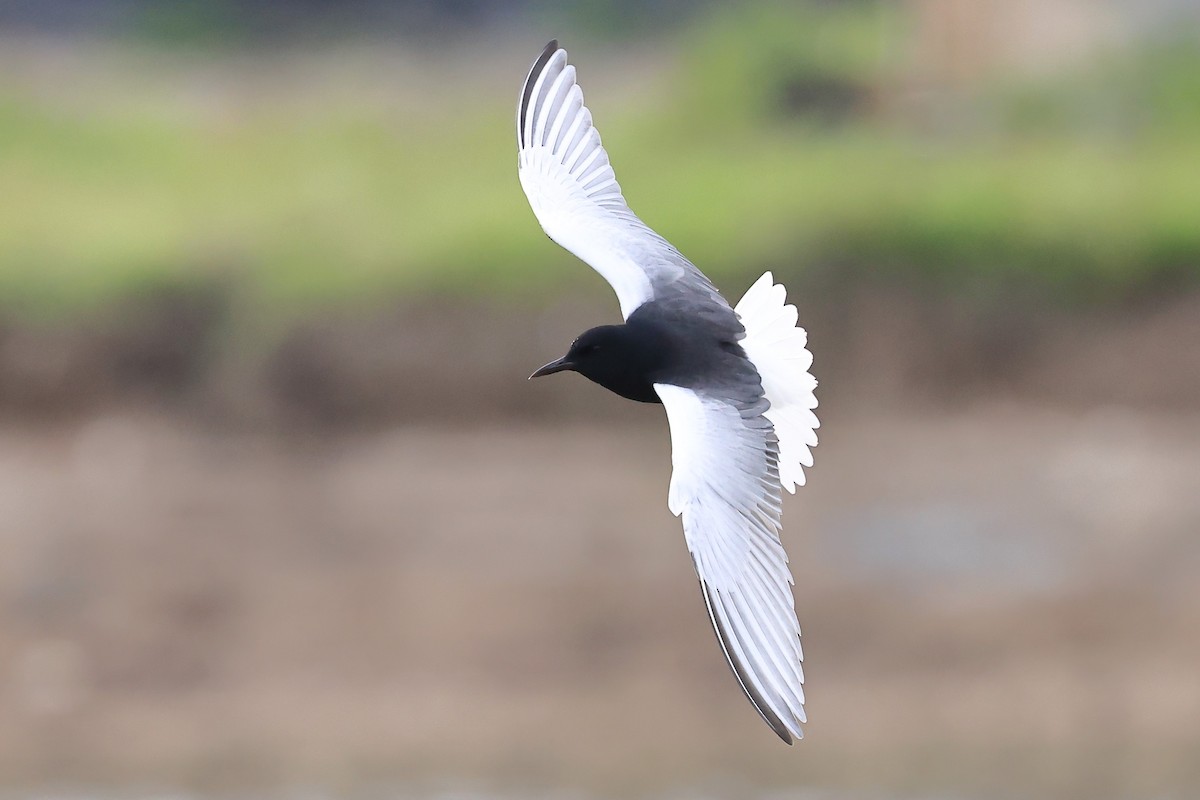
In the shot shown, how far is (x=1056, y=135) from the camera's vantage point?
28.5 feet

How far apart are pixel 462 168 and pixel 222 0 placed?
1.72 m

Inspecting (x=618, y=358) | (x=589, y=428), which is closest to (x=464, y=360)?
(x=589, y=428)

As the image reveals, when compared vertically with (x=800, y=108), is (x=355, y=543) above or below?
below

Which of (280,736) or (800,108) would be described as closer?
(280,736)

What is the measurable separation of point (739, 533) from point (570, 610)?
4619 millimetres

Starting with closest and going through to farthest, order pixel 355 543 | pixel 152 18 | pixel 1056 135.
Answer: pixel 355 543, pixel 1056 135, pixel 152 18

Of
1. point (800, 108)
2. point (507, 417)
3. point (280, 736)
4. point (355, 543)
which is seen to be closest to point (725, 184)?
point (800, 108)

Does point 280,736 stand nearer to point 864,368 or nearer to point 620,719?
point 620,719

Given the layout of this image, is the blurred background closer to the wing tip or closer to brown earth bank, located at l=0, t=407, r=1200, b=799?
brown earth bank, located at l=0, t=407, r=1200, b=799

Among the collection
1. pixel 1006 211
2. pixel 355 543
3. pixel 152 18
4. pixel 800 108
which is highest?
pixel 152 18

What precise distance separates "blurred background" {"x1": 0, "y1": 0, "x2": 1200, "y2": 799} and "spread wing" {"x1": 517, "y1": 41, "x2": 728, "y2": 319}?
360 centimetres

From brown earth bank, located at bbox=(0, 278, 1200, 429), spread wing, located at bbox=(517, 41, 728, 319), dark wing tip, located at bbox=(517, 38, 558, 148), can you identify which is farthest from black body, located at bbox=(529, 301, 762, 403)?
brown earth bank, located at bbox=(0, 278, 1200, 429)

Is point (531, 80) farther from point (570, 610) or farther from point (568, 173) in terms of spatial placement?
point (570, 610)

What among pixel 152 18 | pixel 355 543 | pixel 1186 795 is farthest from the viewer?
pixel 152 18
